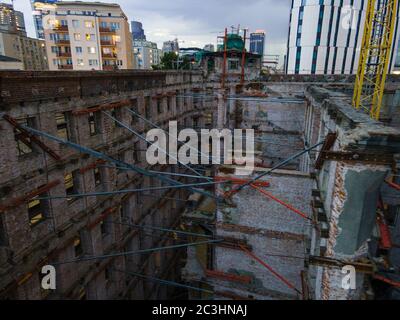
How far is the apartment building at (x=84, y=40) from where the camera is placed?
4544 cm

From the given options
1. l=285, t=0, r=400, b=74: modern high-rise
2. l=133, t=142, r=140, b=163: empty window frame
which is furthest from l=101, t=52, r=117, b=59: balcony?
l=285, t=0, r=400, b=74: modern high-rise

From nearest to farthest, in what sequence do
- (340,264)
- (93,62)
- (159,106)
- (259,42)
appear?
(340,264) < (159,106) < (93,62) < (259,42)

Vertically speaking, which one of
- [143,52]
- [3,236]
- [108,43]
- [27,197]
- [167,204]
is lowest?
[167,204]

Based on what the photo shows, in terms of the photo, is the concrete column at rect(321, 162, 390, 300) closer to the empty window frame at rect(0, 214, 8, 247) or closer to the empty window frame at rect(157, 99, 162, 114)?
the empty window frame at rect(0, 214, 8, 247)

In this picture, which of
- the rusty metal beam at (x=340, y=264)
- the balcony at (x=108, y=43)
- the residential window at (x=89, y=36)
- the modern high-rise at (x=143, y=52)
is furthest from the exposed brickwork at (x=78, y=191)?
the modern high-rise at (x=143, y=52)

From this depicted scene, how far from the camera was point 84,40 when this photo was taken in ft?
152

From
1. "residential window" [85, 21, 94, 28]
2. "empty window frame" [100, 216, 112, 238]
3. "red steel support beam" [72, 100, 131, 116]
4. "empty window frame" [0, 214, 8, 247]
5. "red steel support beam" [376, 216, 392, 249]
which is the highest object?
"residential window" [85, 21, 94, 28]

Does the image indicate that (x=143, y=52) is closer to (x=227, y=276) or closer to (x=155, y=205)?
(x=155, y=205)

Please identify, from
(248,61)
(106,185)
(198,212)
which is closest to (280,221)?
(198,212)

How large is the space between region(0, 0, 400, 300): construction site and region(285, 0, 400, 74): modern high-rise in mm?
54579

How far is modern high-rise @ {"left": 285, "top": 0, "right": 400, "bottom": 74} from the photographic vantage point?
217 ft

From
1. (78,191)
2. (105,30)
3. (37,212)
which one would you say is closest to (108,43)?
(105,30)

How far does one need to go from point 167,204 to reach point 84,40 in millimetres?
38460
